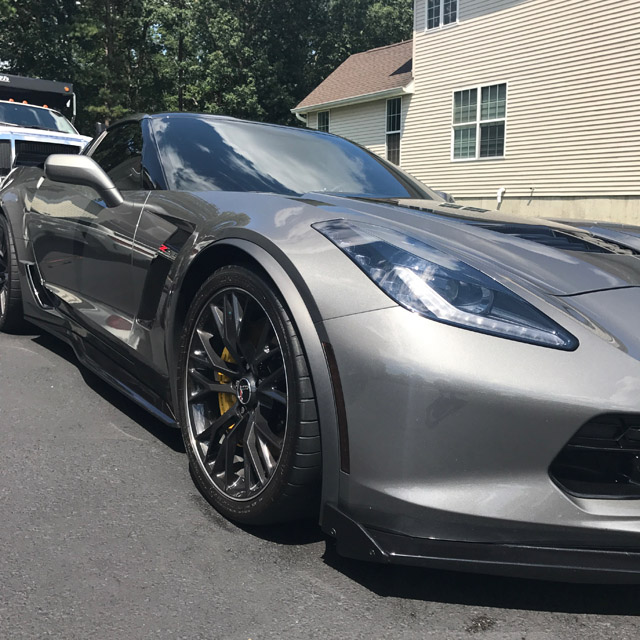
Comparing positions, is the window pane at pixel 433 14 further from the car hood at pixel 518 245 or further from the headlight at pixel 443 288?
the headlight at pixel 443 288

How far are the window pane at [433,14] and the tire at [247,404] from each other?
1766 centimetres

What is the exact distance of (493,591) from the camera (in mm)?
1809

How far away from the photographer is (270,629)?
1640 millimetres

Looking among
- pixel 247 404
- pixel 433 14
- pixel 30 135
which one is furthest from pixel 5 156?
pixel 247 404

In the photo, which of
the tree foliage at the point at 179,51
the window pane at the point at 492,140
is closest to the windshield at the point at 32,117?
the window pane at the point at 492,140

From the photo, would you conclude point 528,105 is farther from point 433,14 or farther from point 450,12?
point 433,14

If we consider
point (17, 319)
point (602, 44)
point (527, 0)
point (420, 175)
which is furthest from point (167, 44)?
point (17, 319)

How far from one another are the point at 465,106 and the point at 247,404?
1664 centimetres

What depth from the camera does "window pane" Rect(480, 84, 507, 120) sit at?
16.1 m

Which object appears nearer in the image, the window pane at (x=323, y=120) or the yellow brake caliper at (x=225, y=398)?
the yellow brake caliper at (x=225, y=398)

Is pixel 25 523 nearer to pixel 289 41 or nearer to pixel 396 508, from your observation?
pixel 396 508

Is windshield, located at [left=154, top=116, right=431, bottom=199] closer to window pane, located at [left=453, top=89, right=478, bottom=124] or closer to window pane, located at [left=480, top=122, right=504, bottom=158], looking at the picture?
window pane, located at [left=480, top=122, right=504, bottom=158]

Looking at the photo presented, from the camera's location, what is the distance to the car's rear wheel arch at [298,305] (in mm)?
1750

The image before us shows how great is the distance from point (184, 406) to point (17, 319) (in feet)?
8.88
